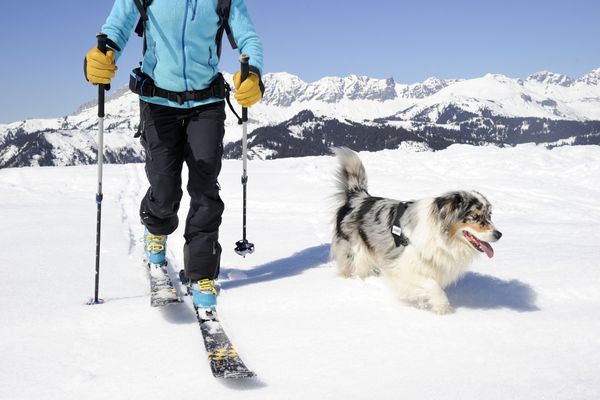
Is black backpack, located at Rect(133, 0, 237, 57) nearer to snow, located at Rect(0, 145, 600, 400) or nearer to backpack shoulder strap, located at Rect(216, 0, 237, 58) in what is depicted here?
backpack shoulder strap, located at Rect(216, 0, 237, 58)

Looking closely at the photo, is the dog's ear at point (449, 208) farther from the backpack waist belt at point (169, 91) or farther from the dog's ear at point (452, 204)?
the backpack waist belt at point (169, 91)

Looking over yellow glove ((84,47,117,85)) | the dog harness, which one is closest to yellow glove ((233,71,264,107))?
yellow glove ((84,47,117,85))

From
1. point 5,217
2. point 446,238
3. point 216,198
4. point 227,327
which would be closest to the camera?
point 227,327

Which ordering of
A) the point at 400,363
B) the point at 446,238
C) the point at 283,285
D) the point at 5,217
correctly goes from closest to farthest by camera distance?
the point at 400,363, the point at 446,238, the point at 283,285, the point at 5,217

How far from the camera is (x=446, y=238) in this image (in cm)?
458

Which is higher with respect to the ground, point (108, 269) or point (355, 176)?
point (355, 176)

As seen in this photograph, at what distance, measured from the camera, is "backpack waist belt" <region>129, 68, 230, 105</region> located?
3.99m

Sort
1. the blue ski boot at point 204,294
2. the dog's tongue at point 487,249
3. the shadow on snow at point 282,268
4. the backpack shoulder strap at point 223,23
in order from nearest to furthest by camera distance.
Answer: the blue ski boot at point 204,294, the backpack shoulder strap at point 223,23, the dog's tongue at point 487,249, the shadow on snow at point 282,268

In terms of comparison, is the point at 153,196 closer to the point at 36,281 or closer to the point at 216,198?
the point at 216,198

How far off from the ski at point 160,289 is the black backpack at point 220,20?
2.20 m

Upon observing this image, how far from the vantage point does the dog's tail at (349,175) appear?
6016 millimetres

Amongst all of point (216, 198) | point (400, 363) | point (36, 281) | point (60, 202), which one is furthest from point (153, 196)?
point (60, 202)

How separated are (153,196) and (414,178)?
1209cm

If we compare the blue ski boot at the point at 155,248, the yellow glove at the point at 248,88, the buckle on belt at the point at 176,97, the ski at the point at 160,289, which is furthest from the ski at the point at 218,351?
the yellow glove at the point at 248,88
